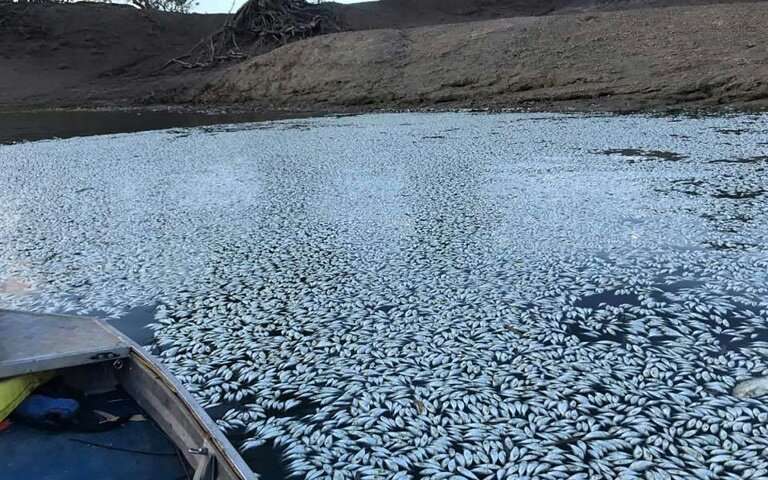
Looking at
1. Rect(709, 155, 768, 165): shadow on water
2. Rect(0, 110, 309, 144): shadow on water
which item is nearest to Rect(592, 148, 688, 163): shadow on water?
Rect(709, 155, 768, 165): shadow on water

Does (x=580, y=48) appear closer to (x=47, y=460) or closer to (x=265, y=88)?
(x=265, y=88)

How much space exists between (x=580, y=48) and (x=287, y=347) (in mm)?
13068

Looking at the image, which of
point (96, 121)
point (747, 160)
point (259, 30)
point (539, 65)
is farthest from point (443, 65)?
point (747, 160)

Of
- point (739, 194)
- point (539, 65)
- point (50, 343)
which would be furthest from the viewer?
point (539, 65)

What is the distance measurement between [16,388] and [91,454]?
392 mm

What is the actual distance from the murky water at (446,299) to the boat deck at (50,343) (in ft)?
1.39

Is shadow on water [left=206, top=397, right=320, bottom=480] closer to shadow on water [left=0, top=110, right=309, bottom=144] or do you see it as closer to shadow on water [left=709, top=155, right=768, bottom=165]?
shadow on water [left=709, top=155, right=768, bottom=165]

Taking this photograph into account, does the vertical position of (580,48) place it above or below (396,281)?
above

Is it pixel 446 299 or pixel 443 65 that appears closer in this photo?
pixel 446 299

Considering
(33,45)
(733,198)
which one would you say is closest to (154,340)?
(733,198)

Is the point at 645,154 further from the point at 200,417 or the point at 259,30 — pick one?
the point at 259,30

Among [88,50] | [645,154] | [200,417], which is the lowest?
[200,417]

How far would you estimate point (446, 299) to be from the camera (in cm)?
346

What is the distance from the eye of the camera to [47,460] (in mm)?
2133
